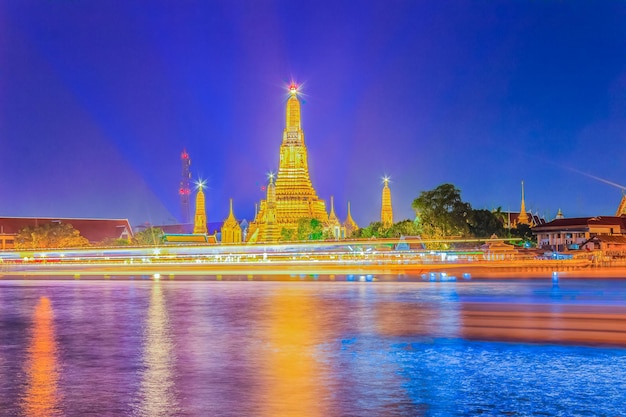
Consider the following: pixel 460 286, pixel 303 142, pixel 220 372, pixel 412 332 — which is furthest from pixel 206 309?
pixel 303 142

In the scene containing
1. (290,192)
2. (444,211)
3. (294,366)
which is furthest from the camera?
(290,192)

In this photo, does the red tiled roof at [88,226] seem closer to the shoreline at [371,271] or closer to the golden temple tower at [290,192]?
the golden temple tower at [290,192]

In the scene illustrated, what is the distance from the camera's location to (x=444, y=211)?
190ft

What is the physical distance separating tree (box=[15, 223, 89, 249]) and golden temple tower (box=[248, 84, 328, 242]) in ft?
65.1

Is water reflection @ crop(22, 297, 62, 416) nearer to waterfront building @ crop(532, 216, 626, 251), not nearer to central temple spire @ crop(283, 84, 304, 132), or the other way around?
waterfront building @ crop(532, 216, 626, 251)

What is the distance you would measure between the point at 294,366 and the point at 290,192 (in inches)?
3006

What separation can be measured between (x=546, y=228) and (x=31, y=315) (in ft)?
217

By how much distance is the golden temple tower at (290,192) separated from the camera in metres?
85.7

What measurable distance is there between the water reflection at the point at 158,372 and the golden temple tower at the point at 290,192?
66.3 m

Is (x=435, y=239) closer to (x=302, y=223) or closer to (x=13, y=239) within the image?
(x=302, y=223)

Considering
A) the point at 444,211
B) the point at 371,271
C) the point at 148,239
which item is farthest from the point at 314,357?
the point at 148,239

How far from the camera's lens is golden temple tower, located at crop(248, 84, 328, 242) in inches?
3374

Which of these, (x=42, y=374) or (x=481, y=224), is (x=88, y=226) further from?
(x=42, y=374)

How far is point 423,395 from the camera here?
9875 millimetres
